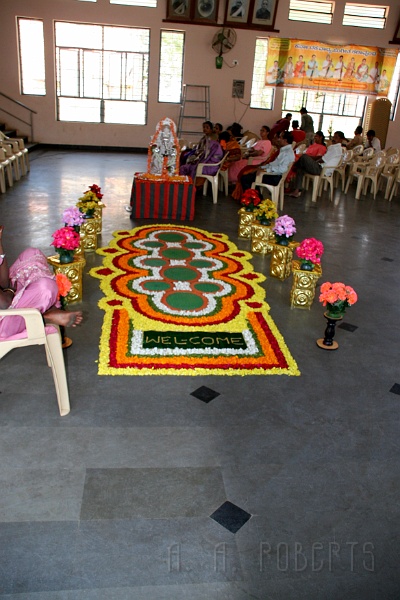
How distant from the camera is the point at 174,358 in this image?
3.45m

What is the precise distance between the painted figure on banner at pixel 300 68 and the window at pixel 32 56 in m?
6.37

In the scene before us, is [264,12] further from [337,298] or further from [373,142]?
[337,298]

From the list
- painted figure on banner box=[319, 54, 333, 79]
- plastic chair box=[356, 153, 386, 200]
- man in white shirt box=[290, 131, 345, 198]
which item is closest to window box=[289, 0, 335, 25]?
painted figure on banner box=[319, 54, 333, 79]

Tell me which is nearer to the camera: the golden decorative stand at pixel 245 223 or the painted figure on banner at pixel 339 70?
the golden decorative stand at pixel 245 223

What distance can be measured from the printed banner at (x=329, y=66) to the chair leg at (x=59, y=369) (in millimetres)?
12357

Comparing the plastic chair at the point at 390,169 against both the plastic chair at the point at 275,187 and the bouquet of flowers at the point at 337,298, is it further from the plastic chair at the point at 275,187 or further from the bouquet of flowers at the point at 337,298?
the bouquet of flowers at the point at 337,298

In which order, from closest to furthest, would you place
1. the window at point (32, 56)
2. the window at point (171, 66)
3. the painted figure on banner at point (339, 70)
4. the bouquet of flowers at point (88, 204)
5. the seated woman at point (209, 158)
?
the bouquet of flowers at point (88, 204) → the seated woman at point (209, 158) → the window at point (32, 56) → the window at point (171, 66) → the painted figure on banner at point (339, 70)

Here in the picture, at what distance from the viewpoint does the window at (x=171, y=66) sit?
41.5 feet

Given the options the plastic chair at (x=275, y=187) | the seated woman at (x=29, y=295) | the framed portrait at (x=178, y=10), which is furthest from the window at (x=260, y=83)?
the seated woman at (x=29, y=295)

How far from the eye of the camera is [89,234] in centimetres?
538

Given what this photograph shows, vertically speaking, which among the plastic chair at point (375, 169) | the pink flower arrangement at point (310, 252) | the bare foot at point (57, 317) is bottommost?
the bare foot at point (57, 317)

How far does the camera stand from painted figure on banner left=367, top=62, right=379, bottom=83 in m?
13.5

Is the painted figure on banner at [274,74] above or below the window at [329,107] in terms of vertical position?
above

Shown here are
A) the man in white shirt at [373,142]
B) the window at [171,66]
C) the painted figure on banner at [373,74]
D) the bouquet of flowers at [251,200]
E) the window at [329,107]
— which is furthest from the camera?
the window at [329,107]
